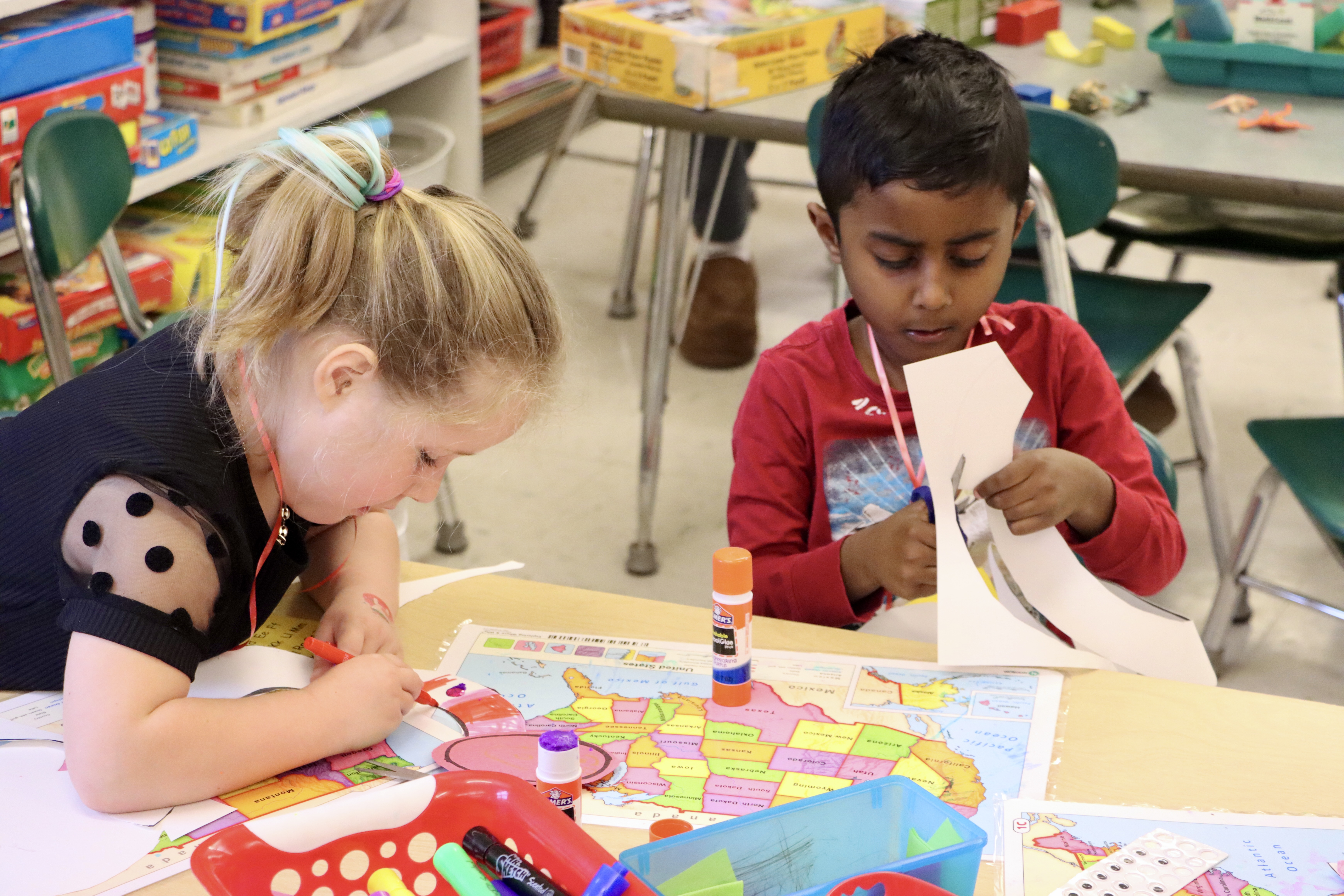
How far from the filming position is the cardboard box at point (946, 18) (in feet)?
6.86

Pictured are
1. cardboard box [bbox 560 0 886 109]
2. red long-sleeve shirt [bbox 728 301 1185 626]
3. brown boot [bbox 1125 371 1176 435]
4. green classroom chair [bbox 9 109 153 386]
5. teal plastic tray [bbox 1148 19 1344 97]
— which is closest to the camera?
red long-sleeve shirt [bbox 728 301 1185 626]

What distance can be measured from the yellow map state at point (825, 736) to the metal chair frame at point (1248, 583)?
1055 millimetres

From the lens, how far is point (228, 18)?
217 cm

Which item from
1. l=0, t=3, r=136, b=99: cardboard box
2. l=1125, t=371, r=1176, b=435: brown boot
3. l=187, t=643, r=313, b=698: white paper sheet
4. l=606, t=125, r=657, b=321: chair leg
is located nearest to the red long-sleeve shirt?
l=187, t=643, r=313, b=698: white paper sheet

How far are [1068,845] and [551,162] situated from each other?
2.61 metres

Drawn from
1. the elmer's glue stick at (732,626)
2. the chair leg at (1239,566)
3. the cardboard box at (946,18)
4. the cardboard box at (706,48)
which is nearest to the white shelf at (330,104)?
the cardboard box at (706,48)

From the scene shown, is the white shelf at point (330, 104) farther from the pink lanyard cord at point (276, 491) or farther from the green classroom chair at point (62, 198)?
the pink lanyard cord at point (276, 491)

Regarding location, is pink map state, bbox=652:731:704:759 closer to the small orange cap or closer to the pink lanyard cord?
the small orange cap

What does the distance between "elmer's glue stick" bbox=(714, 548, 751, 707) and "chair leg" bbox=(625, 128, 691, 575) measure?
1.14 metres

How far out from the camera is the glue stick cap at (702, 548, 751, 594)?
0.92 metres

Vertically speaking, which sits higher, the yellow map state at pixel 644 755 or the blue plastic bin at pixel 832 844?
the blue plastic bin at pixel 832 844

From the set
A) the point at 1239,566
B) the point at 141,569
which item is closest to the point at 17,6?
the point at 141,569

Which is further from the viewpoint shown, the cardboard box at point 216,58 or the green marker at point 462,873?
the cardboard box at point 216,58

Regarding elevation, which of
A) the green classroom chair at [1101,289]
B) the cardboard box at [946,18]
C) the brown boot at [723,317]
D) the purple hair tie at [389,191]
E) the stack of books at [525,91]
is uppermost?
the purple hair tie at [389,191]
